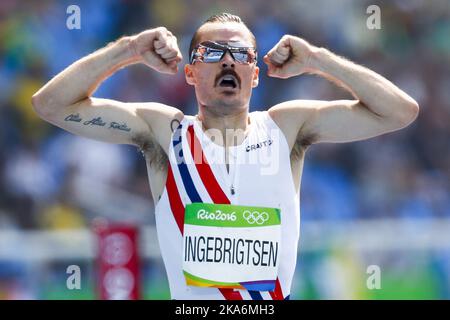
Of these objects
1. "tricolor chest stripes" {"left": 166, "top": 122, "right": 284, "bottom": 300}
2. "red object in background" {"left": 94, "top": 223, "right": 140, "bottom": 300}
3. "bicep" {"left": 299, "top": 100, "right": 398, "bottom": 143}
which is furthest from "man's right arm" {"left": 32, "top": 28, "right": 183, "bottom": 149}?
"red object in background" {"left": 94, "top": 223, "right": 140, "bottom": 300}

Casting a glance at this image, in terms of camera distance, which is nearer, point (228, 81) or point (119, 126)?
point (228, 81)

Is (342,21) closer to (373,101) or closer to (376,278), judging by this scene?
(376,278)

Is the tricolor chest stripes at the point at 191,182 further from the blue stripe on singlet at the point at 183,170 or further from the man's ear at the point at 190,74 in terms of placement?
the man's ear at the point at 190,74

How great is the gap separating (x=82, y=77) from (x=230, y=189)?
111 cm

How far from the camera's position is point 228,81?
615cm

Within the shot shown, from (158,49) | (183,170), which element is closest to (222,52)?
(158,49)

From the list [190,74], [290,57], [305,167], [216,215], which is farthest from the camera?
[305,167]

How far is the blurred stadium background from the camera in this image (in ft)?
36.5

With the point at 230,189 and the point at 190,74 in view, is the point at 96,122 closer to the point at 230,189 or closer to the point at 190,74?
the point at 190,74

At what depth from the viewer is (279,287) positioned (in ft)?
20.1

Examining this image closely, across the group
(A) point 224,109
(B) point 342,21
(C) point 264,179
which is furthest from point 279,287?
(B) point 342,21

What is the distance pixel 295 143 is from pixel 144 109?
95 centimetres

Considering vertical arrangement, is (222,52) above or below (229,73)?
above

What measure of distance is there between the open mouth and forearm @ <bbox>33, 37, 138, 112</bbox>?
54cm
